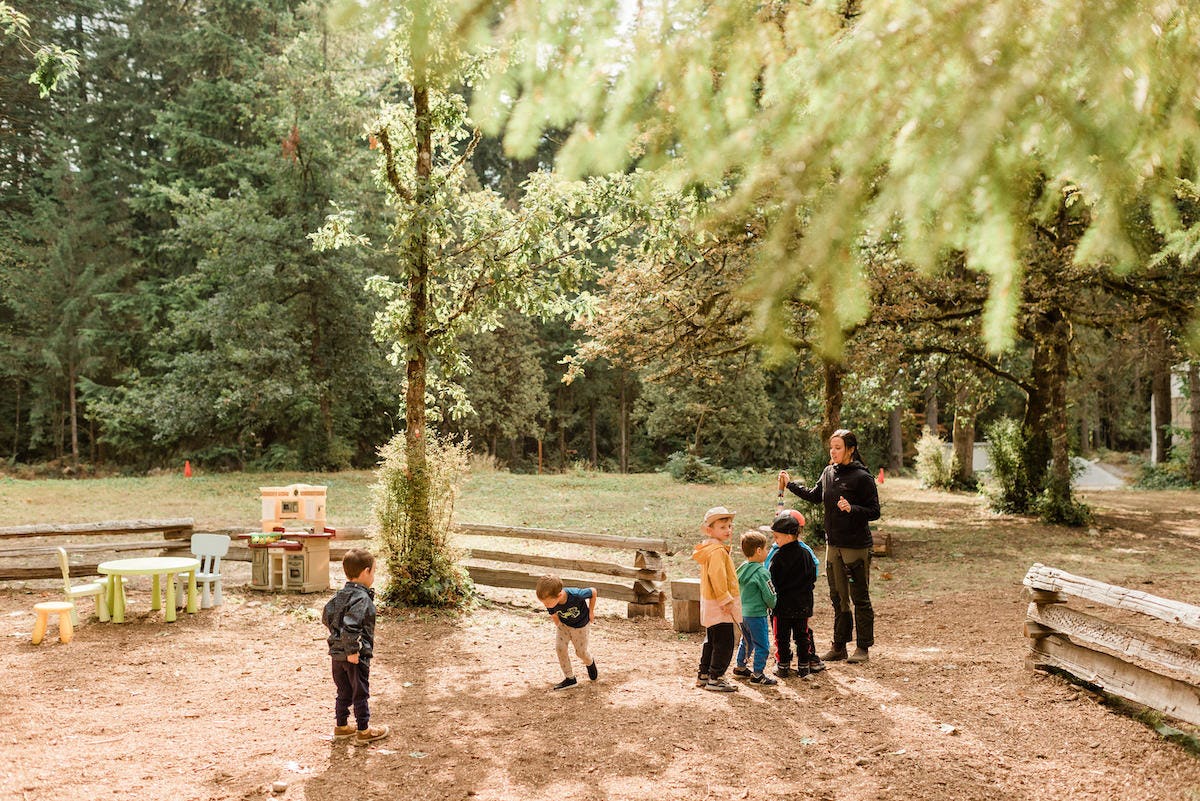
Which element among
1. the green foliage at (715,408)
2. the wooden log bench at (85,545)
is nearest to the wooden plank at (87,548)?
the wooden log bench at (85,545)

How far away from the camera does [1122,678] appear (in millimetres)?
5980

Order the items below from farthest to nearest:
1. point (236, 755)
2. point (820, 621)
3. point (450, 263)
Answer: point (450, 263) < point (820, 621) < point (236, 755)

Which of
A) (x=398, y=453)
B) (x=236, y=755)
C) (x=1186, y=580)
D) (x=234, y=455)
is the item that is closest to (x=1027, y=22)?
(x=236, y=755)

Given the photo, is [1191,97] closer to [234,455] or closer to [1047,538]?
[1047,538]

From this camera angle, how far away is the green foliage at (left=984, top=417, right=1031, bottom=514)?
1766 centimetres

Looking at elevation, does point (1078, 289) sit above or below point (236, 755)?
above

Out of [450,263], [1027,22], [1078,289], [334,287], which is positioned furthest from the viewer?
[334,287]

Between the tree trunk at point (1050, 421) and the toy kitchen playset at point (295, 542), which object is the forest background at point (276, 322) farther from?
the toy kitchen playset at point (295, 542)

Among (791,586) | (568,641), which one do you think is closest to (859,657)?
(791,586)

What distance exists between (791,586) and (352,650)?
3.41 m

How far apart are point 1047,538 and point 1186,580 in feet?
12.9

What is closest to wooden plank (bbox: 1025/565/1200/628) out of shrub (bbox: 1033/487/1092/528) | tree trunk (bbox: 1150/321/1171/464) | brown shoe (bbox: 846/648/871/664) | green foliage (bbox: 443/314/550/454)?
brown shoe (bbox: 846/648/871/664)

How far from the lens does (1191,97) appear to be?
300 cm

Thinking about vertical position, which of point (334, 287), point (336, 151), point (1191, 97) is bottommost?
point (1191, 97)
